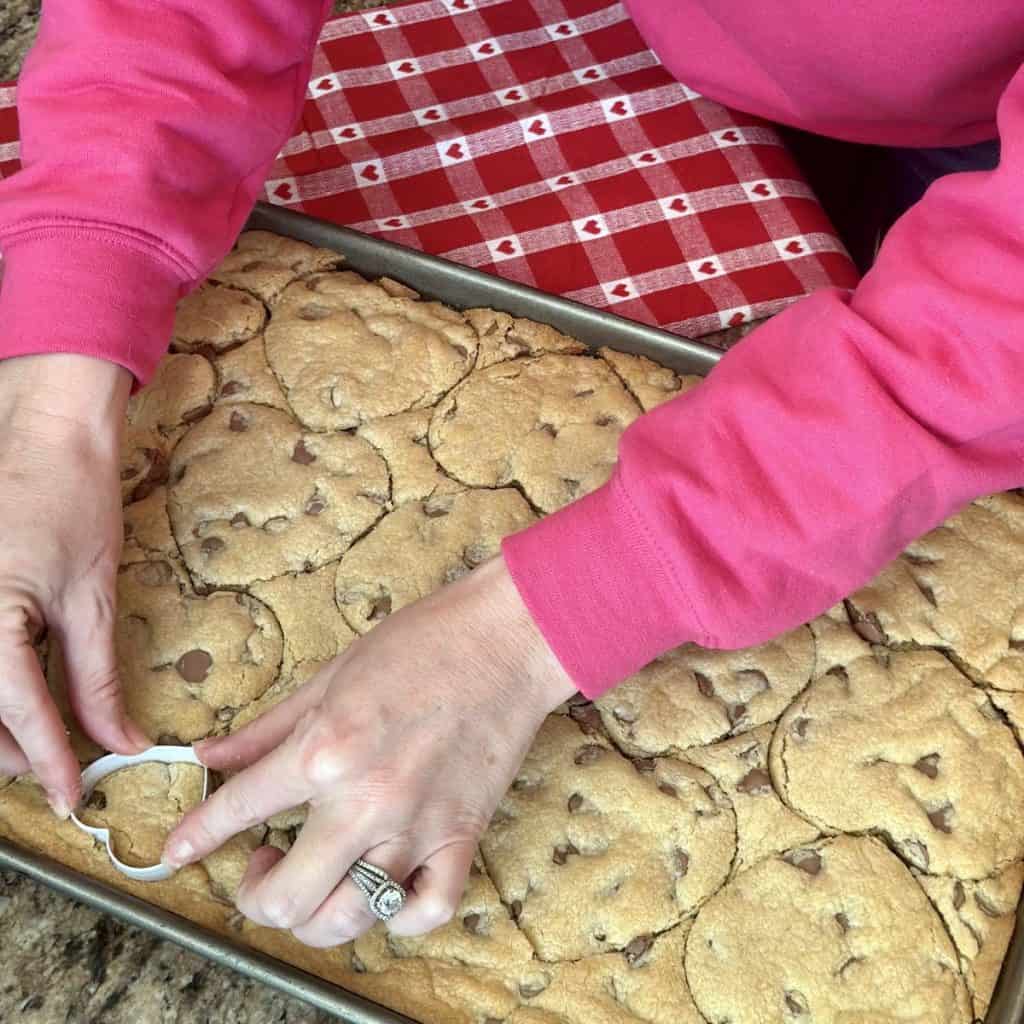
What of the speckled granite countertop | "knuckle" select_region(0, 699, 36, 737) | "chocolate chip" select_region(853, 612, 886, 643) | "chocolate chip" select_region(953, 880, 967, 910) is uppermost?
"knuckle" select_region(0, 699, 36, 737)

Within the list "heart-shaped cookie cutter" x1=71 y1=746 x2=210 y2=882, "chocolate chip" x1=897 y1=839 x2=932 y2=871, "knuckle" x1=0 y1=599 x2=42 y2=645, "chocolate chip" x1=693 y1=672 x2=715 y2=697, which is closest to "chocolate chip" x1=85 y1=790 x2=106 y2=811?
"heart-shaped cookie cutter" x1=71 y1=746 x2=210 y2=882

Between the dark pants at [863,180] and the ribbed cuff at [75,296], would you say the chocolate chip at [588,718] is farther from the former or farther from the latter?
the dark pants at [863,180]

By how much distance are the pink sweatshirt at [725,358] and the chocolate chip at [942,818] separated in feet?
0.61

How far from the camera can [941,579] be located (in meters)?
0.89

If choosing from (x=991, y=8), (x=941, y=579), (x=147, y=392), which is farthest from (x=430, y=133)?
(x=941, y=579)

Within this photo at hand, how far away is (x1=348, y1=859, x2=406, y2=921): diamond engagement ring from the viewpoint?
2.20 feet

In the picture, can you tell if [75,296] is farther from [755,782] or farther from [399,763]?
[755,782]

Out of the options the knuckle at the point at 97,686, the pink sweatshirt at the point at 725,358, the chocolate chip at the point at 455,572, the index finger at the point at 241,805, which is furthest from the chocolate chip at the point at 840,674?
the knuckle at the point at 97,686

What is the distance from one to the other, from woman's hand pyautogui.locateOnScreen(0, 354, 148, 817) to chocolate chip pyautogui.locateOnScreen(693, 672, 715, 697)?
0.38 metres

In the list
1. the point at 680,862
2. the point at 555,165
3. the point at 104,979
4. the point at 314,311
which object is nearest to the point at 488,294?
the point at 314,311

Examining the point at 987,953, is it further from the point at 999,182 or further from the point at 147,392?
the point at 147,392

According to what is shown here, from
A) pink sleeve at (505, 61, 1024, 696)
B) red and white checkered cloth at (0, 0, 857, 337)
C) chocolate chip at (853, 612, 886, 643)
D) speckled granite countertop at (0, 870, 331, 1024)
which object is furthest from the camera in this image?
red and white checkered cloth at (0, 0, 857, 337)

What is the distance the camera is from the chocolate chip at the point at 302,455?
92 centimetres

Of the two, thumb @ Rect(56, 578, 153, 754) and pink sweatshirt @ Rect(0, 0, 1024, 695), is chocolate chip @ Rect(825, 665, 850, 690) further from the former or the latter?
thumb @ Rect(56, 578, 153, 754)
